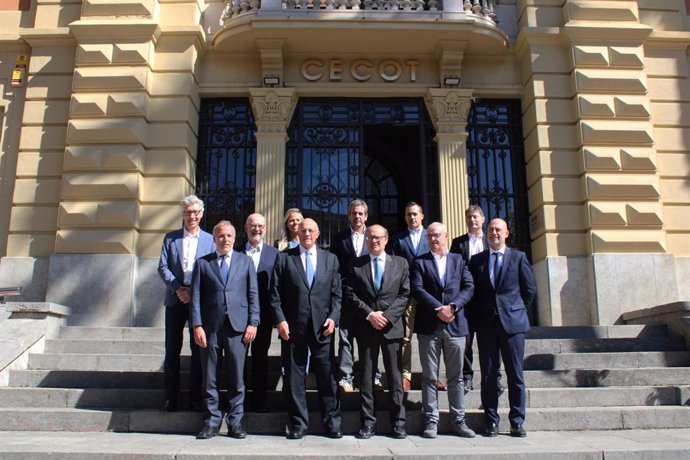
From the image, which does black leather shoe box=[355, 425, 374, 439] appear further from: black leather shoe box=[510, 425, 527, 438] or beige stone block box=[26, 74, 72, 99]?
→ beige stone block box=[26, 74, 72, 99]

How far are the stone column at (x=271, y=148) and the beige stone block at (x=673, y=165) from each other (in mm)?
7019

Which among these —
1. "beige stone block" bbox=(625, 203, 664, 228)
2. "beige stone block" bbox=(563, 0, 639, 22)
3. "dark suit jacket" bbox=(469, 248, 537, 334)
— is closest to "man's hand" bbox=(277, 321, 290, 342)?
"dark suit jacket" bbox=(469, 248, 537, 334)

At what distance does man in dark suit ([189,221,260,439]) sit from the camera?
18.1 feet

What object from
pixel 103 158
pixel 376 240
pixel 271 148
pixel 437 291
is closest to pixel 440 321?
pixel 437 291

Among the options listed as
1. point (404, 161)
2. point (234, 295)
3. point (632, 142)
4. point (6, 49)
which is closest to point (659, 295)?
point (632, 142)

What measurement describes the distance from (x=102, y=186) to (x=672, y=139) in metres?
→ 10.5

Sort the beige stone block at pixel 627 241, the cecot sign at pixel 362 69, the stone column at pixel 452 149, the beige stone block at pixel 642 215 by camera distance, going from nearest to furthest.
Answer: the beige stone block at pixel 627 241 < the beige stone block at pixel 642 215 < the stone column at pixel 452 149 < the cecot sign at pixel 362 69

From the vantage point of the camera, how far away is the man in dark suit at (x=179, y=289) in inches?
236

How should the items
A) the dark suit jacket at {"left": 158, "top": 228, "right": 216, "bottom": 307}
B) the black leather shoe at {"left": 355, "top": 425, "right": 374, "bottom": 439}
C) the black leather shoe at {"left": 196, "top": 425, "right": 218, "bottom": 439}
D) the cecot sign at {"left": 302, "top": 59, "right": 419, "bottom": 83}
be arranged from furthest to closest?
the cecot sign at {"left": 302, "top": 59, "right": 419, "bottom": 83}
the dark suit jacket at {"left": 158, "top": 228, "right": 216, "bottom": 307}
the black leather shoe at {"left": 355, "top": 425, "right": 374, "bottom": 439}
the black leather shoe at {"left": 196, "top": 425, "right": 218, "bottom": 439}

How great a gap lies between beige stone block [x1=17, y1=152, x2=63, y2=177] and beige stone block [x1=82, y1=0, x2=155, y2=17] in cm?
275

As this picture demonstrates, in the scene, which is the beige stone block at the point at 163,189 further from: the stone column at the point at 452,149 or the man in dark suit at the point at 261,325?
the stone column at the point at 452,149

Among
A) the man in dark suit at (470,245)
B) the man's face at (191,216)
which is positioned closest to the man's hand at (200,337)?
the man's face at (191,216)

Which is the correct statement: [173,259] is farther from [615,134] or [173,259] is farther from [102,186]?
[615,134]

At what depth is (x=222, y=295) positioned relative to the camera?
5680 millimetres
